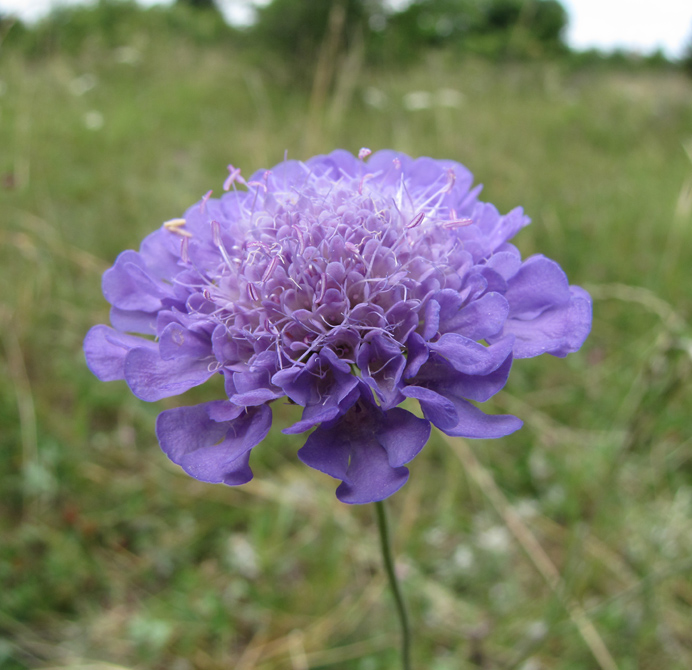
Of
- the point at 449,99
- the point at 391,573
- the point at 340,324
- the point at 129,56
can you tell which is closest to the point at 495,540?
the point at 391,573

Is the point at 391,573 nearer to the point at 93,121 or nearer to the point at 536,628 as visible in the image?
the point at 536,628

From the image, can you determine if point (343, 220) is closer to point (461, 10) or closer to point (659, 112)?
point (659, 112)

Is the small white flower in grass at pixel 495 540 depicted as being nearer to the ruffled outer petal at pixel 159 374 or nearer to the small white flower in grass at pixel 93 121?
the ruffled outer petal at pixel 159 374

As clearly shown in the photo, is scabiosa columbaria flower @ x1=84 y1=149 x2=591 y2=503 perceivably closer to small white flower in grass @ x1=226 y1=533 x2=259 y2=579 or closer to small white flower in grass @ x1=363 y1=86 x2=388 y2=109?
small white flower in grass @ x1=226 y1=533 x2=259 y2=579

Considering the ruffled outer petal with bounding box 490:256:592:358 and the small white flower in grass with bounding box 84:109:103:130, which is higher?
the ruffled outer petal with bounding box 490:256:592:358

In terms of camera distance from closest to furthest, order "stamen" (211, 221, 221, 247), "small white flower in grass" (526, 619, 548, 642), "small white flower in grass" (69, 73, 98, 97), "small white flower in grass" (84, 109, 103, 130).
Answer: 1. "stamen" (211, 221, 221, 247)
2. "small white flower in grass" (526, 619, 548, 642)
3. "small white flower in grass" (84, 109, 103, 130)
4. "small white flower in grass" (69, 73, 98, 97)

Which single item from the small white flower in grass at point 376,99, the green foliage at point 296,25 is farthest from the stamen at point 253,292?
the green foliage at point 296,25

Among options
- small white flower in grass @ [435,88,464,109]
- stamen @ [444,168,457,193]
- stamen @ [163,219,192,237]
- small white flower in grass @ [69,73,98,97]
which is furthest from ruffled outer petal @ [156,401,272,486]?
small white flower in grass @ [69,73,98,97]

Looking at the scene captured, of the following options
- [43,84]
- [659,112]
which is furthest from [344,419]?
[659,112]
